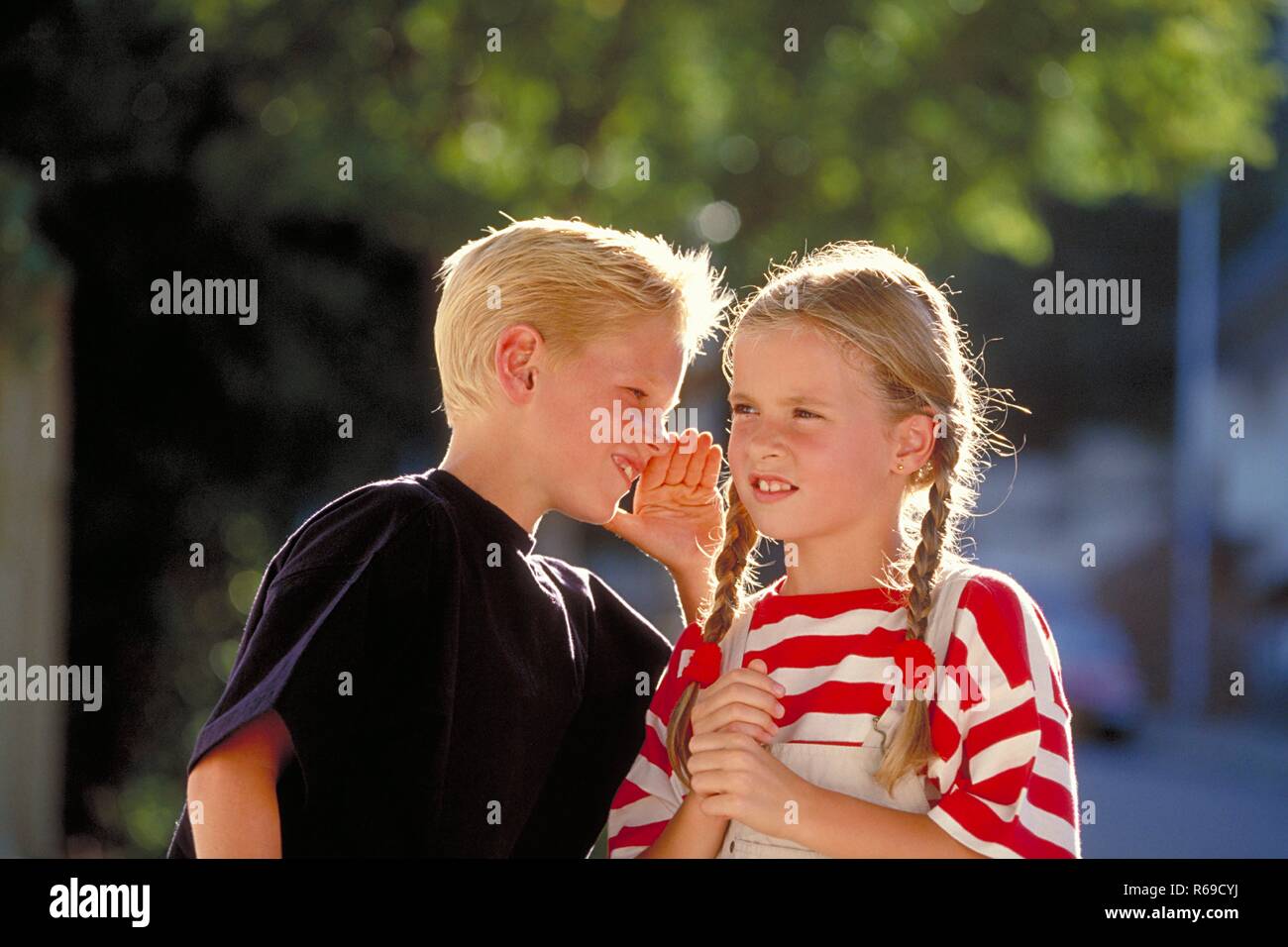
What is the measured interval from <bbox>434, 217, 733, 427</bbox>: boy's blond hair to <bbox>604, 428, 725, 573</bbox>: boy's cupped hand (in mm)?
228

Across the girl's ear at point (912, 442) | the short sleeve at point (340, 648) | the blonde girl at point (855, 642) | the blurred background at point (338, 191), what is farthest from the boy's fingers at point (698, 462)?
the blurred background at point (338, 191)

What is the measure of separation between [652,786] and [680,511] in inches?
21.4

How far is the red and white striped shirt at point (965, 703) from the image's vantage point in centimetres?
203

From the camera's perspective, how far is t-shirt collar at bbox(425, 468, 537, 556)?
2.35 m

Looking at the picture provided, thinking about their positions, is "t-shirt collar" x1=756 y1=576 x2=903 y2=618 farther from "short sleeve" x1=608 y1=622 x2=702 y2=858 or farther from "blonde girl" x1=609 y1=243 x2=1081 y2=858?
"short sleeve" x1=608 y1=622 x2=702 y2=858

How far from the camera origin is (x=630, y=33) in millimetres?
6160

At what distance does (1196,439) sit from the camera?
13188 millimetres

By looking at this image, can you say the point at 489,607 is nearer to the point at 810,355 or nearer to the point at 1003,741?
the point at 810,355
